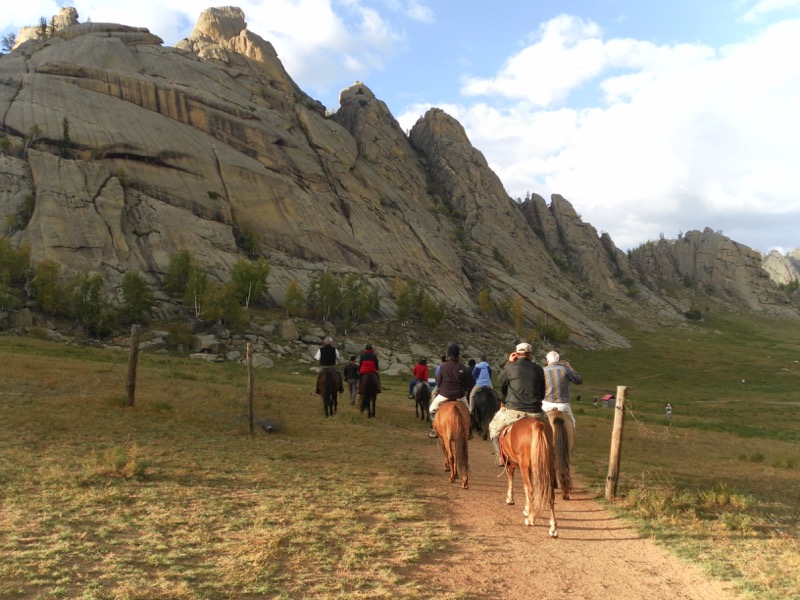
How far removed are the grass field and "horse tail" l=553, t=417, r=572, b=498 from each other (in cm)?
107

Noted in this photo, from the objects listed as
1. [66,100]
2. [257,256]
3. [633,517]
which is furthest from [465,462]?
[66,100]

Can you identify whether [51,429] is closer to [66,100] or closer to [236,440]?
[236,440]

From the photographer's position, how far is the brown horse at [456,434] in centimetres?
1136

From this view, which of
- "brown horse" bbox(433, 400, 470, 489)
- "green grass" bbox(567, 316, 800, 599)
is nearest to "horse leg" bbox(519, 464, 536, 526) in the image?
"green grass" bbox(567, 316, 800, 599)

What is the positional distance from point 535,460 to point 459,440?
2805mm

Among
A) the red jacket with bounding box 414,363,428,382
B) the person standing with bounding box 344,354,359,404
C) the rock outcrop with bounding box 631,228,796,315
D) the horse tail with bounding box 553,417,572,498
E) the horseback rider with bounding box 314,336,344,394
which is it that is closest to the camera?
the horse tail with bounding box 553,417,572,498

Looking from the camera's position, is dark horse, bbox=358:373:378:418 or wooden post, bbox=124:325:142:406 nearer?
wooden post, bbox=124:325:142:406

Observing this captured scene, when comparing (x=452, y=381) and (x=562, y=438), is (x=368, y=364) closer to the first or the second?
(x=452, y=381)

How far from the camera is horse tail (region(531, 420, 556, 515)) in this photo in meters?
8.66

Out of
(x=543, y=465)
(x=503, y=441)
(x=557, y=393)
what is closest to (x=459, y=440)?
(x=503, y=441)

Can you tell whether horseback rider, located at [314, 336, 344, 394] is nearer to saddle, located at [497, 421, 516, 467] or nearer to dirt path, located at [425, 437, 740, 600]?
dirt path, located at [425, 437, 740, 600]

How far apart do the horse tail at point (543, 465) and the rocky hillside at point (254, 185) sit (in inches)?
2343

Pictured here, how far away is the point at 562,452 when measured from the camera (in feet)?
35.0

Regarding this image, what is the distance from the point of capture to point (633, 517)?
9.61 meters
